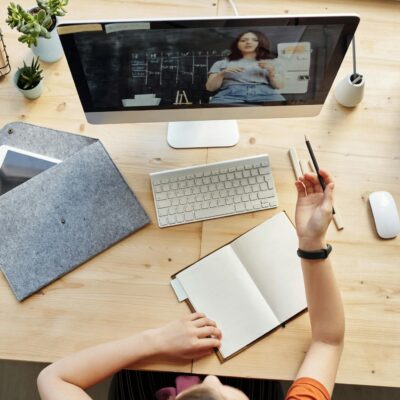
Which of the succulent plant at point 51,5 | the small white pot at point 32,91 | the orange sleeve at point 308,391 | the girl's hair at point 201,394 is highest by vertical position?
the succulent plant at point 51,5

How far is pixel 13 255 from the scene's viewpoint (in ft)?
3.10

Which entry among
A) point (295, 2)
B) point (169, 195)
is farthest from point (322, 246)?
point (295, 2)

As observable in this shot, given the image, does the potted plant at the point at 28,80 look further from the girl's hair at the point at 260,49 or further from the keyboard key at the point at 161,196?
the girl's hair at the point at 260,49

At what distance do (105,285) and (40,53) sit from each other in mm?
562

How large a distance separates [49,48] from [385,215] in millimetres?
826

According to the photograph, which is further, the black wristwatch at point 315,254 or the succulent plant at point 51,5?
the succulent plant at point 51,5

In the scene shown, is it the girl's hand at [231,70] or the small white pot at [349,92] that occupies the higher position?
the girl's hand at [231,70]

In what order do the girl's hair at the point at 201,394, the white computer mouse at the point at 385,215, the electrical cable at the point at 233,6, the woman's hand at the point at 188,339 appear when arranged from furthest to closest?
the electrical cable at the point at 233,6, the white computer mouse at the point at 385,215, the woman's hand at the point at 188,339, the girl's hair at the point at 201,394

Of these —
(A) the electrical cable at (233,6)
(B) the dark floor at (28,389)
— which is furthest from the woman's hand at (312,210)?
(B) the dark floor at (28,389)

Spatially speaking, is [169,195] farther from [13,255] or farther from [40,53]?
[40,53]

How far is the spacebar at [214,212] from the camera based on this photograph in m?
0.99

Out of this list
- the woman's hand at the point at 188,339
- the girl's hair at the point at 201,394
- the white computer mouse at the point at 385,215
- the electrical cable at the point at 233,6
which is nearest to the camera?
the girl's hair at the point at 201,394

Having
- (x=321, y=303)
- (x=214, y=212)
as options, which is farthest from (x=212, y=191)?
(x=321, y=303)

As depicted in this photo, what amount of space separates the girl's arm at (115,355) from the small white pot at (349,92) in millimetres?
585
